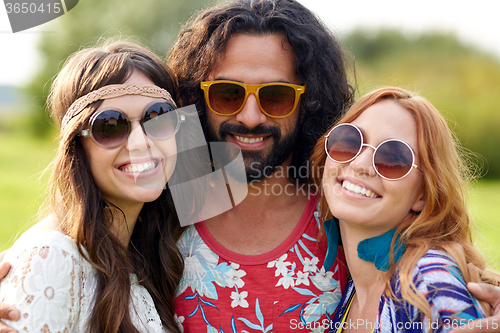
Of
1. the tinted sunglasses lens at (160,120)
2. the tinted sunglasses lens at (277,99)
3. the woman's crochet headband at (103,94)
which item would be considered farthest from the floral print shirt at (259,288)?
the woman's crochet headband at (103,94)

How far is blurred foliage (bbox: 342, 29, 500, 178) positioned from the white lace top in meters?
12.5

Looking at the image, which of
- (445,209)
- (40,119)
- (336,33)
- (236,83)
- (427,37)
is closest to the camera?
(445,209)

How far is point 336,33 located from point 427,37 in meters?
23.5

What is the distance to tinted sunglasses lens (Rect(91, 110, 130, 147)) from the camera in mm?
2023

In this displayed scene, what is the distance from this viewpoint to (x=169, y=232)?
248 cm

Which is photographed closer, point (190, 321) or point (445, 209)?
point (445, 209)

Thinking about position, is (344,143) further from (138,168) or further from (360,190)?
(138,168)

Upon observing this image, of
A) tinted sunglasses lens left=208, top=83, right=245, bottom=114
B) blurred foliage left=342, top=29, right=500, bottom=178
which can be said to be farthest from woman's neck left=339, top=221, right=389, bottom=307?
blurred foliage left=342, top=29, right=500, bottom=178

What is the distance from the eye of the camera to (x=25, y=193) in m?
15.0

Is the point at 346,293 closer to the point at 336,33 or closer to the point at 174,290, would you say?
the point at 174,290

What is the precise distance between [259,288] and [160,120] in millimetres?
1132

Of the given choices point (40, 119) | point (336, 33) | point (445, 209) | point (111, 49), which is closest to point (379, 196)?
point (445, 209)

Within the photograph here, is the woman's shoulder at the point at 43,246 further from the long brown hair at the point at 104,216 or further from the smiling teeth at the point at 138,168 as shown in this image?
the smiling teeth at the point at 138,168

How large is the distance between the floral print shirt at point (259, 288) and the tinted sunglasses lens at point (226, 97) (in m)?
0.84
